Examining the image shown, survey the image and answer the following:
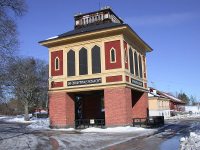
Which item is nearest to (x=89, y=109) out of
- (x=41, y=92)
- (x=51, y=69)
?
(x=51, y=69)

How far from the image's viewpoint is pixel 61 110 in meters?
33.2

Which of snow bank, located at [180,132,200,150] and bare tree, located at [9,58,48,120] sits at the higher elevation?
bare tree, located at [9,58,48,120]

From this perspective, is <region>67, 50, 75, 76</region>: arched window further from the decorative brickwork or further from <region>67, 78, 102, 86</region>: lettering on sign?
the decorative brickwork

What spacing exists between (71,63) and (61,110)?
524 centimetres

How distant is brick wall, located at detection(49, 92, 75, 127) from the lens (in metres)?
33.0

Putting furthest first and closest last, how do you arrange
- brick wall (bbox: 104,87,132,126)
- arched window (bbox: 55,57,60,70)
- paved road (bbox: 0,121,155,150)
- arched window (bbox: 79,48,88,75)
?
arched window (bbox: 55,57,60,70), arched window (bbox: 79,48,88,75), brick wall (bbox: 104,87,132,126), paved road (bbox: 0,121,155,150)

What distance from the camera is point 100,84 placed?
3153 centimetres

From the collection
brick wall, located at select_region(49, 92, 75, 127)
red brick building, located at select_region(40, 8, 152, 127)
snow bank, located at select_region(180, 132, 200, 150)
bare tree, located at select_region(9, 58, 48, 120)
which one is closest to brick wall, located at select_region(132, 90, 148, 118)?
red brick building, located at select_region(40, 8, 152, 127)

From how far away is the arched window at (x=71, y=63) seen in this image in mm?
33625

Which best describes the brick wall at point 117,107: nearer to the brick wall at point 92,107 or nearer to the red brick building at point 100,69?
the red brick building at point 100,69

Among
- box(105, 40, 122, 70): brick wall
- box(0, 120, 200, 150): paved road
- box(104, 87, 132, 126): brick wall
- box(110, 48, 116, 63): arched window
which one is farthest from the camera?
box(110, 48, 116, 63): arched window

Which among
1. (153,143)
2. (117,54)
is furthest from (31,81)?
(153,143)

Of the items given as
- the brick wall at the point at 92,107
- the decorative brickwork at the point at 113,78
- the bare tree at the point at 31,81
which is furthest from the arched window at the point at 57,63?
the bare tree at the point at 31,81

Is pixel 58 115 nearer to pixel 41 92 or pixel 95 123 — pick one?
pixel 95 123
